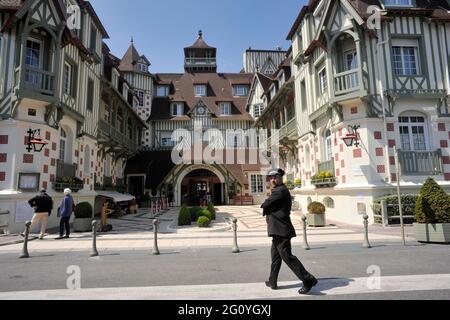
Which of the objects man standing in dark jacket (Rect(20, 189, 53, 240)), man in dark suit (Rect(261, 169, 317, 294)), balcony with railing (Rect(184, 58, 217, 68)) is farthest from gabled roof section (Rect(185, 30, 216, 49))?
man in dark suit (Rect(261, 169, 317, 294))

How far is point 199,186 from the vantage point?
2552 centimetres

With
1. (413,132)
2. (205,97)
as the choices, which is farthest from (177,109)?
(413,132)

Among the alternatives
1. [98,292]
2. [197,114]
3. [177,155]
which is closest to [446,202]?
[98,292]

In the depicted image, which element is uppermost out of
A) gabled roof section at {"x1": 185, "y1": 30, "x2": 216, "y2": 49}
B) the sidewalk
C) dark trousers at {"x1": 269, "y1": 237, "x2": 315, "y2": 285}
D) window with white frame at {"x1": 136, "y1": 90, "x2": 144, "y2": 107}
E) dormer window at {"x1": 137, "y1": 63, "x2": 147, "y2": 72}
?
gabled roof section at {"x1": 185, "y1": 30, "x2": 216, "y2": 49}

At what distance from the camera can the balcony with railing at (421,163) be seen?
37.3 feet

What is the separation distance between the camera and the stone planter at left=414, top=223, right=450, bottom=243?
24.9ft

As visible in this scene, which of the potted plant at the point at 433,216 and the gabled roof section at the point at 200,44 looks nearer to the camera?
the potted plant at the point at 433,216

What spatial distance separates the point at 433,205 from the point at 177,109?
24.7m

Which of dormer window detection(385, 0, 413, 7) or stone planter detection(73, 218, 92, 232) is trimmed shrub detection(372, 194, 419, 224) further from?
stone planter detection(73, 218, 92, 232)

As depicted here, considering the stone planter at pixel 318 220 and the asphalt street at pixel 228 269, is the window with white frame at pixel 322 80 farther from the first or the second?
the asphalt street at pixel 228 269

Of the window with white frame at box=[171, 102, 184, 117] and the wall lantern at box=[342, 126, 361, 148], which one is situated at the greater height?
the window with white frame at box=[171, 102, 184, 117]

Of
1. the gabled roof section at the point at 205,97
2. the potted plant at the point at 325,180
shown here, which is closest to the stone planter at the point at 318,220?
the potted plant at the point at 325,180

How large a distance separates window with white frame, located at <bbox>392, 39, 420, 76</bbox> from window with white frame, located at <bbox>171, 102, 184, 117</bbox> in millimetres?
20400

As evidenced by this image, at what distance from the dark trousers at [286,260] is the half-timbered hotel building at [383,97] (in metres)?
8.27
